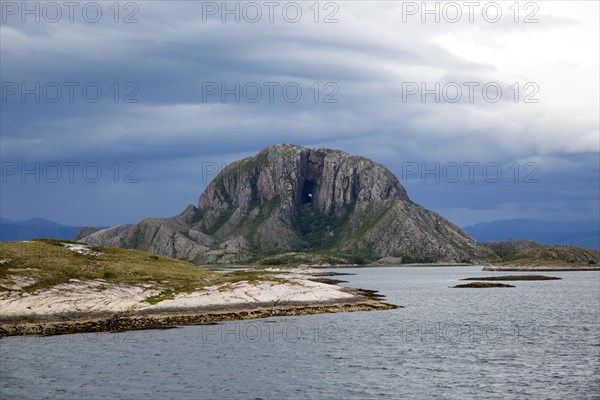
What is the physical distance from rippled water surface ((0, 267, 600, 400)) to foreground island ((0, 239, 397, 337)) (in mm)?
8569

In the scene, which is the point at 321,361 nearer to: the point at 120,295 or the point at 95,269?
the point at 120,295

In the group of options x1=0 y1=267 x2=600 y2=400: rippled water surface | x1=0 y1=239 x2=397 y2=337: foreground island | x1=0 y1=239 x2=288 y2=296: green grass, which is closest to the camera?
x1=0 y1=267 x2=600 y2=400: rippled water surface

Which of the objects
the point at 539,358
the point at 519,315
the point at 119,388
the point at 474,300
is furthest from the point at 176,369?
the point at 474,300

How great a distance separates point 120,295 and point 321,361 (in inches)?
2034

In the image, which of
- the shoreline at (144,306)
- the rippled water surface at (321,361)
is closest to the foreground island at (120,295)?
the shoreline at (144,306)

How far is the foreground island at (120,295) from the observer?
95.6 m

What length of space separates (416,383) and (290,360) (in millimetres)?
17112

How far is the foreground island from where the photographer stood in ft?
314

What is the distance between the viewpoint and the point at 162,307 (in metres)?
106

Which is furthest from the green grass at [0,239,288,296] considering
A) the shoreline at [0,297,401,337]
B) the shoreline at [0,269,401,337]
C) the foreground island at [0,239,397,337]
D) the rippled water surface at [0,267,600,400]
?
the rippled water surface at [0,267,600,400]

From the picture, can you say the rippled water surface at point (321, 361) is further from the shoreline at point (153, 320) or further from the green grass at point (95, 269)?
the green grass at point (95, 269)

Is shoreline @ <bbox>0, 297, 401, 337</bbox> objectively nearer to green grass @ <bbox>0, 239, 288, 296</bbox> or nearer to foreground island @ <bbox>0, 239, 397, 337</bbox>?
foreground island @ <bbox>0, 239, 397, 337</bbox>

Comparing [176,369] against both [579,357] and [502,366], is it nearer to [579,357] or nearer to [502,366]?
[502,366]

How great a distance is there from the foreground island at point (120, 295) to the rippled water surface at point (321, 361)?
28.1ft
